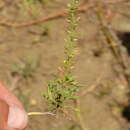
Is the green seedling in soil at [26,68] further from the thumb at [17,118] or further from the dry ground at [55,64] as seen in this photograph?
the thumb at [17,118]

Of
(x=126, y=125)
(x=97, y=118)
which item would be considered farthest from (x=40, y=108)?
(x=126, y=125)

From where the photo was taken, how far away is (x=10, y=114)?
3.70 ft

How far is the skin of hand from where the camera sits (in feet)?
3.50

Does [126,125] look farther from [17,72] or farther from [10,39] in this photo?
[10,39]

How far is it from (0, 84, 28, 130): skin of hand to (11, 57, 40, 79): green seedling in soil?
86 centimetres

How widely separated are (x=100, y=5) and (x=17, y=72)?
0.69 m

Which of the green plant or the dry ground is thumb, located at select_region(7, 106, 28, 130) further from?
the dry ground

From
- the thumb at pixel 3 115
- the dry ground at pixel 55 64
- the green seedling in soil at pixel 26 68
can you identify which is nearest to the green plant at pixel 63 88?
the thumb at pixel 3 115

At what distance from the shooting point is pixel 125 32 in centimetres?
242

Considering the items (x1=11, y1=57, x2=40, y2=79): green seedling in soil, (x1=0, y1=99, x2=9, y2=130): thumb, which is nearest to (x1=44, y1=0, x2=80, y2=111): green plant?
(x1=0, y1=99, x2=9, y2=130): thumb

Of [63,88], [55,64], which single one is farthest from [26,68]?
[63,88]

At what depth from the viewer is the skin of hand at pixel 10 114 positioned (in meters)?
1.07

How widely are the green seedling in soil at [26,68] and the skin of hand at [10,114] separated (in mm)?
860

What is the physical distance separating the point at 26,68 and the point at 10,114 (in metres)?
0.99
